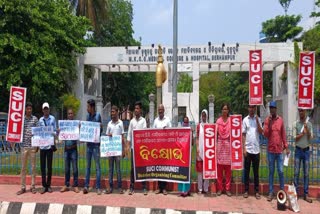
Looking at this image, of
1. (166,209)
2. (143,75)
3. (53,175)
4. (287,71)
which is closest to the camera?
(166,209)

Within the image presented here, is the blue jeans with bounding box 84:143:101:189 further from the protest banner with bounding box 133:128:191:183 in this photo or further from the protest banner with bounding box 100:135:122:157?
the protest banner with bounding box 133:128:191:183

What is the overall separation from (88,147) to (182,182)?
221 centimetres

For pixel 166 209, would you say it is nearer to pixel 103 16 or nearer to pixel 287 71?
pixel 287 71

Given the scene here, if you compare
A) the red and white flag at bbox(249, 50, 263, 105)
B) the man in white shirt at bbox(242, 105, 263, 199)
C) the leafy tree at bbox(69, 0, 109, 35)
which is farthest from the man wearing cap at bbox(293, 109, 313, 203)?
the leafy tree at bbox(69, 0, 109, 35)

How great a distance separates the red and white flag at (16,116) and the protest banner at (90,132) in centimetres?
142

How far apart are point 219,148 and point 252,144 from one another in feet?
2.34

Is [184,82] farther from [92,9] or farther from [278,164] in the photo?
[278,164]

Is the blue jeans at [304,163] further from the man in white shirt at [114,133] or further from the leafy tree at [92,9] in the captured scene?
the leafy tree at [92,9]

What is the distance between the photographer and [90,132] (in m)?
9.03

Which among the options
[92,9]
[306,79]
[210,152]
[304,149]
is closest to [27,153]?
[210,152]

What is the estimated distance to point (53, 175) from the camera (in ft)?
33.1

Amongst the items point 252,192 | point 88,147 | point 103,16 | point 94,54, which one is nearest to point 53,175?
point 88,147

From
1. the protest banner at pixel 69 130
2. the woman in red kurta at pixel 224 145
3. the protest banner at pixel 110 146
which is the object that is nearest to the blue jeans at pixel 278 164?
the woman in red kurta at pixel 224 145

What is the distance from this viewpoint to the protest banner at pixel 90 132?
9002mm
